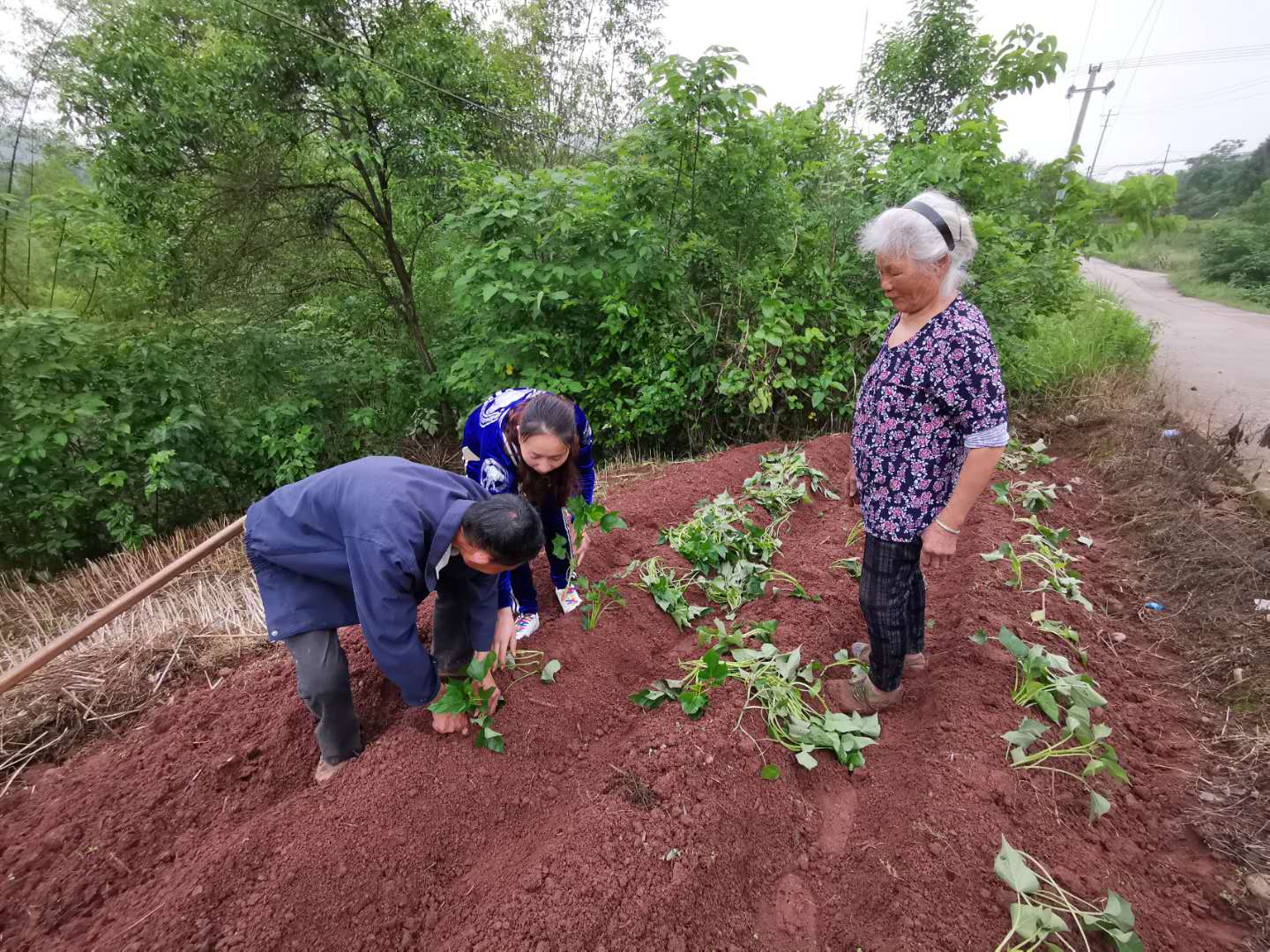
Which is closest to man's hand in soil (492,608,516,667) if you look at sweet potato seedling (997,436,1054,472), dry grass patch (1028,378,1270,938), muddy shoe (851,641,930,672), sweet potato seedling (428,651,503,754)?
sweet potato seedling (428,651,503,754)

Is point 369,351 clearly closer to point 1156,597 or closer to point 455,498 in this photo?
point 455,498

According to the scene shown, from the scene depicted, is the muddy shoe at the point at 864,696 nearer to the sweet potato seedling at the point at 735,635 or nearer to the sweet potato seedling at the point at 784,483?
the sweet potato seedling at the point at 735,635

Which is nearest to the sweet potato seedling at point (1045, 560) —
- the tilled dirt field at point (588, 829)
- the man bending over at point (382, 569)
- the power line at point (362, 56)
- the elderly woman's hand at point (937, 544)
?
the tilled dirt field at point (588, 829)

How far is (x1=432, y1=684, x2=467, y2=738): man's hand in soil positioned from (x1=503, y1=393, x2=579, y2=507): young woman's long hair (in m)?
0.78

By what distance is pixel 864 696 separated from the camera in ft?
6.77

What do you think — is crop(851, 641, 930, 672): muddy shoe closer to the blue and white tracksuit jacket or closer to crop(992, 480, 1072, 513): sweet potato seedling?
the blue and white tracksuit jacket

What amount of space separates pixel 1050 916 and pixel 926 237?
1.66m

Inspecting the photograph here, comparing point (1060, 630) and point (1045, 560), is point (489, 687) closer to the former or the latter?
point (1060, 630)

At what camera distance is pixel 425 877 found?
1606 mm

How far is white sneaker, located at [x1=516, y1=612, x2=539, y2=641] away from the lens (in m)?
2.43

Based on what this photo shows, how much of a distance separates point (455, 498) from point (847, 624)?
1854mm

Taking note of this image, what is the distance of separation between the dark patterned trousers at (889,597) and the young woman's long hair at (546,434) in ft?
3.50

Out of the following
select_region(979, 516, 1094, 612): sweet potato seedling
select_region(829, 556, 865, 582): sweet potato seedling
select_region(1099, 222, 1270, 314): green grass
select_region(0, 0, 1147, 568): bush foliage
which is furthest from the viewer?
select_region(1099, 222, 1270, 314): green grass

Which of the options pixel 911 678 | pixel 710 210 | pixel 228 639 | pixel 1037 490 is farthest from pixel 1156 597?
pixel 228 639
